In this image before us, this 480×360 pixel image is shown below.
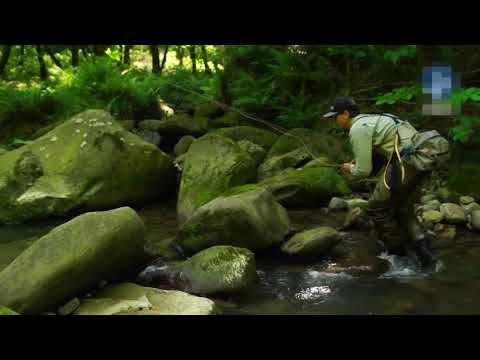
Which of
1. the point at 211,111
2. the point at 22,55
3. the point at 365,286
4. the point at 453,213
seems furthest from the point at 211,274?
the point at 22,55

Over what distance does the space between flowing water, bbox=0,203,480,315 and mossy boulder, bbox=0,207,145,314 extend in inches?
42.8

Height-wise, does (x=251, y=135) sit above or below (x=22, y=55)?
below

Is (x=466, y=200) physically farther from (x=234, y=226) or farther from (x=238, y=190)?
(x=234, y=226)

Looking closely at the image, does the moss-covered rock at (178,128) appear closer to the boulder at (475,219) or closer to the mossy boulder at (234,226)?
the mossy boulder at (234,226)

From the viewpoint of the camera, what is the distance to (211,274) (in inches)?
187

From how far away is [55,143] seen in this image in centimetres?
804

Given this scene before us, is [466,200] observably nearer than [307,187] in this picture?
Yes

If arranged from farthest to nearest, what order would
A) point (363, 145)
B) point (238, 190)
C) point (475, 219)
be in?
1. point (238, 190)
2. point (475, 219)
3. point (363, 145)

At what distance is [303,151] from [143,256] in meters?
4.39

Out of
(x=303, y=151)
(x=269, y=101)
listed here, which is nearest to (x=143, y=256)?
(x=303, y=151)

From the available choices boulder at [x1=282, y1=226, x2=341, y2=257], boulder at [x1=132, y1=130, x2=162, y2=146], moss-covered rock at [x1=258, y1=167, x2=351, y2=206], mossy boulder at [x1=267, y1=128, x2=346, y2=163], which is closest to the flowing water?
boulder at [x1=282, y1=226, x2=341, y2=257]

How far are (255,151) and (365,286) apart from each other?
4.43 metres
